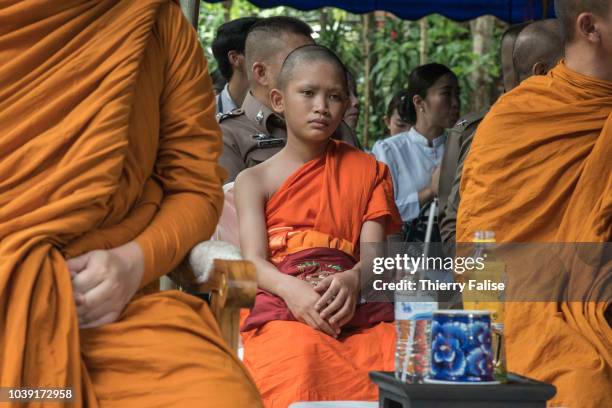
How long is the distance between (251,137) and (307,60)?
652 mm

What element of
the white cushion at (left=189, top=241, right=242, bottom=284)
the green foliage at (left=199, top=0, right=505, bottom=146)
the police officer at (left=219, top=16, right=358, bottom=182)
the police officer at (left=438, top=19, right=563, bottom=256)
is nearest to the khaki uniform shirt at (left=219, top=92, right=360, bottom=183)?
the police officer at (left=219, top=16, right=358, bottom=182)

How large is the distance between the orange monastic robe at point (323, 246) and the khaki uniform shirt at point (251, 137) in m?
0.56

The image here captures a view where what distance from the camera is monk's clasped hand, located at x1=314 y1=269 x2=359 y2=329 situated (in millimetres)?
3475

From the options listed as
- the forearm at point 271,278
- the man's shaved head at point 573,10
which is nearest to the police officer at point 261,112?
the forearm at point 271,278

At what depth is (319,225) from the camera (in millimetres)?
3664

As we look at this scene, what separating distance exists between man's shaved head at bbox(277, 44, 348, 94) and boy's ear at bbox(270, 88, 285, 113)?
0.04 m

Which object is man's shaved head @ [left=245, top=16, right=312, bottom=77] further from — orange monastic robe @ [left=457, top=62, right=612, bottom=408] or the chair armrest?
the chair armrest

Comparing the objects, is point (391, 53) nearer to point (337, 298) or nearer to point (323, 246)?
point (323, 246)

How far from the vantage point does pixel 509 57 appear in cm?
509

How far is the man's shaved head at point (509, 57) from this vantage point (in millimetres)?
→ 4932

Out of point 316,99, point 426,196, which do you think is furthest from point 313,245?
point 426,196

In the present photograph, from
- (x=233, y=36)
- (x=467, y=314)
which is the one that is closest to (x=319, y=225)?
(x=467, y=314)

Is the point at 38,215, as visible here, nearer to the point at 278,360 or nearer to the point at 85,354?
the point at 85,354

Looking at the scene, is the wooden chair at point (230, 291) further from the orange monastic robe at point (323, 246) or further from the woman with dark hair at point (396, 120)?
the woman with dark hair at point (396, 120)
